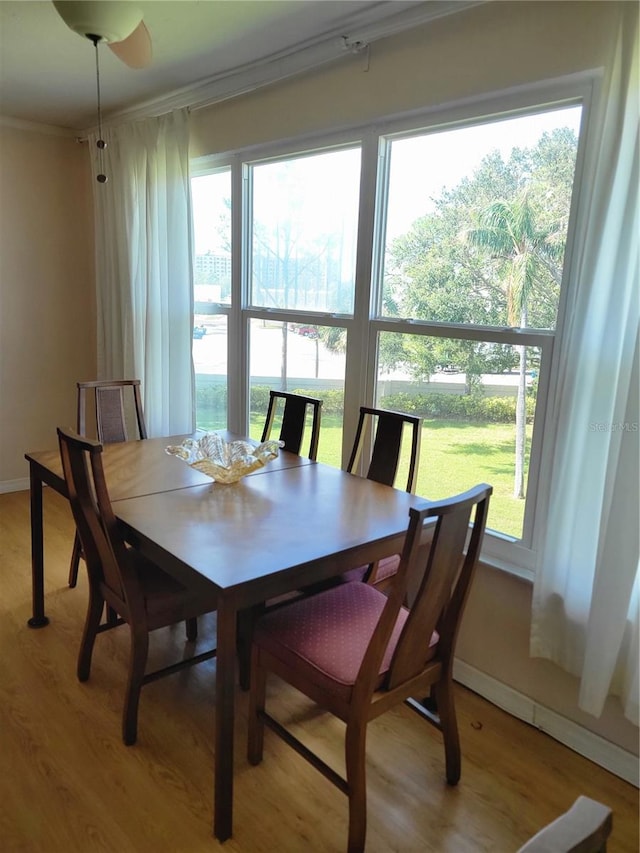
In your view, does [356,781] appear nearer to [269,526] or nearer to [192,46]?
[269,526]

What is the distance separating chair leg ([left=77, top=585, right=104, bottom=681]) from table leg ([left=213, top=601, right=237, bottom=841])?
83 cm

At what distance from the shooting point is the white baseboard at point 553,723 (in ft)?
6.08

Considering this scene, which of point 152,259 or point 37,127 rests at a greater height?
point 37,127

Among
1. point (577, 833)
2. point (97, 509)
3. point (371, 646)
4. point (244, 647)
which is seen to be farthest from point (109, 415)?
point (577, 833)

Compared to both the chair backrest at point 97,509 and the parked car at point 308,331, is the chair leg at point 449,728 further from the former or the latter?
the parked car at point 308,331

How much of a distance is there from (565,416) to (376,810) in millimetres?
1299

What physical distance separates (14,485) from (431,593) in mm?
3756

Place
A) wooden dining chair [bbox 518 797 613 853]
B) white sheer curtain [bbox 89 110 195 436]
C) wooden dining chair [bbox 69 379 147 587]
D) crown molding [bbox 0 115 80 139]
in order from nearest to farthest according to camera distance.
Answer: wooden dining chair [bbox 518 797 613 853] < wooden dining chair [bbox 69 379 147 587] < white sheer curtain [bbox 89 110 195 436] < crown molding [bbox 0 115 80 139]

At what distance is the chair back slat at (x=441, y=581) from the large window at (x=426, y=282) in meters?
0.59

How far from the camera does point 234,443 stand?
2580 mm

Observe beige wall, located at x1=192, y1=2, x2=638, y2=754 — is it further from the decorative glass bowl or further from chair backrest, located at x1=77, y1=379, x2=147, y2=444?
chair backrest, located at x1=77, y1=379, x2=147, y2=444

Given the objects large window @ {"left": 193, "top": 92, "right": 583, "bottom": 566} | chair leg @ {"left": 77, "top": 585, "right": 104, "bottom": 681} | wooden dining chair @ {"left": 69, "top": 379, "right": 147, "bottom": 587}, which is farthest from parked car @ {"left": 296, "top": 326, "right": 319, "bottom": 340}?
chair leg @ {"left": 77, "top": 585, "right": 104, "bottom": 681}

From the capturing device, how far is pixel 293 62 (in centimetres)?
263

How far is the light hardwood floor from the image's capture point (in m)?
1.60
